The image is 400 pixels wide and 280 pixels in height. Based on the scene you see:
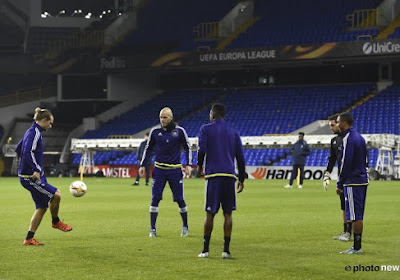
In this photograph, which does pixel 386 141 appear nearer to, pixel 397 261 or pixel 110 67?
pixel 110 67

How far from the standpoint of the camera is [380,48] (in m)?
45.6

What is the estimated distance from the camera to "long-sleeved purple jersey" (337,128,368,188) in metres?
11.0

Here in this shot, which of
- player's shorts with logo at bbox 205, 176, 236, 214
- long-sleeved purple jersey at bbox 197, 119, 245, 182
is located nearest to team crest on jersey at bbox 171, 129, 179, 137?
long-sleeved purple jersey at bbox 197, 119, 245, 182

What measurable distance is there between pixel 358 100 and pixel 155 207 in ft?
123

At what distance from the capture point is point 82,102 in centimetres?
5741

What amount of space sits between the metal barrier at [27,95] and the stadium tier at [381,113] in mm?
23576

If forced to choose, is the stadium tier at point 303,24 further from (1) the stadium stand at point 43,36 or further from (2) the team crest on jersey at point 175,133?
(2) the team crest on jersey at point 175,133

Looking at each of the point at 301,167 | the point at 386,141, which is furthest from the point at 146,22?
the point at 301,167

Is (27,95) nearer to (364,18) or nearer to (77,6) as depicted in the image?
(77,6)

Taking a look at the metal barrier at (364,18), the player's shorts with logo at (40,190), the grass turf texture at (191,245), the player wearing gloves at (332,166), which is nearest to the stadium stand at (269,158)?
the metal barrier at (364,18)

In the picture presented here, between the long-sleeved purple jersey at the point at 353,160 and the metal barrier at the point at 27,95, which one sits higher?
the metal barrier at the point at 27,95

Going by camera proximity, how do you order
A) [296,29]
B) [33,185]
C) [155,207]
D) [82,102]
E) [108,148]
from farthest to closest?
[82,102] < [296,29] < [108,148] < [155,207] < [33,185]

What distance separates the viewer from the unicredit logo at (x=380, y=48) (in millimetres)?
45062

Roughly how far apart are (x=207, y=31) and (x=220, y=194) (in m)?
45.2
